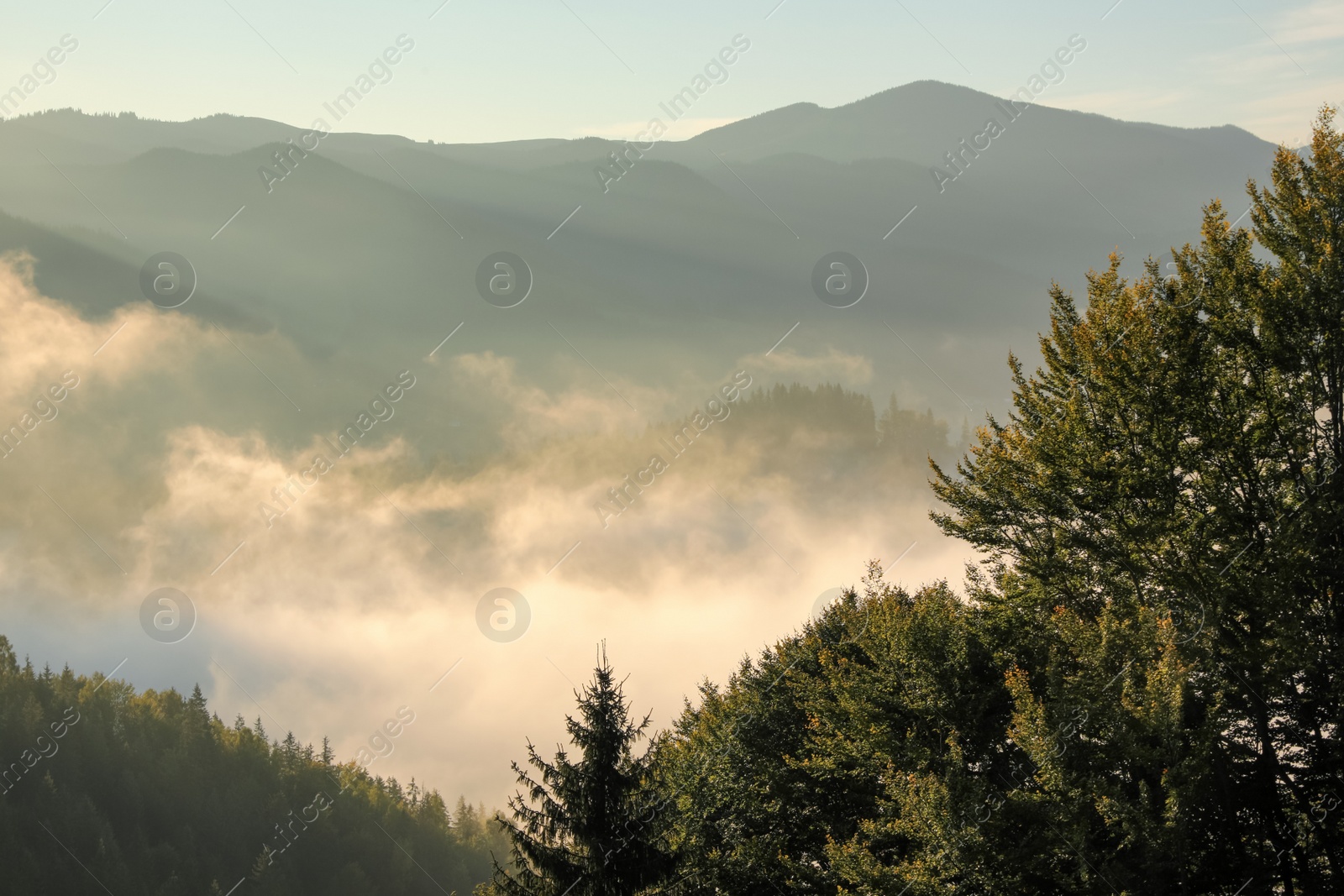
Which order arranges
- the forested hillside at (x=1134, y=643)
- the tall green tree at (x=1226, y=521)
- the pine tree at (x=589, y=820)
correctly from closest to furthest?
1. the forested hillside at (x=1134, y=643)
2. the tall green tree at (x=1226, y=521)
3. the pine tree at (x=589, y=820)

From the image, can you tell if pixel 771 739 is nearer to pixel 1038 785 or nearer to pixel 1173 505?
pixel 1038 785

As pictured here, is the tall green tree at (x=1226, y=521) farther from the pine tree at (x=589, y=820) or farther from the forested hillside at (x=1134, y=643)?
the pine tree at (x=589, y=820)

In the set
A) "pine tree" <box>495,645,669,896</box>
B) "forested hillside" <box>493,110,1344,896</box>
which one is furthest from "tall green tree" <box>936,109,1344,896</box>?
"pine tree" <box>495,645,669,896</box>

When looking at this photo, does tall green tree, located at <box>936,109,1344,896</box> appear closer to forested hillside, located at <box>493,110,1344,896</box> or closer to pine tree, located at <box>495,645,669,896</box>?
forested hillside, located at <box>493,110,1344,896</box>

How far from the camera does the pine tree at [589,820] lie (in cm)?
2670

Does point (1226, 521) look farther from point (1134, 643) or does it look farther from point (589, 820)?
point (589, 820)

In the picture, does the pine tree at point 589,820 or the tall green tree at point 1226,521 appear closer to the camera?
the tall green tree at point 1226,521

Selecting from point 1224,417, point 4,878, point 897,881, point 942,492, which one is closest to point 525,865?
point 897,881

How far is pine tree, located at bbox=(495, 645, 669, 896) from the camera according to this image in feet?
87.6

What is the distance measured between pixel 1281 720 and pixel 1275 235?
41.3 ft

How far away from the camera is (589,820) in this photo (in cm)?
2689

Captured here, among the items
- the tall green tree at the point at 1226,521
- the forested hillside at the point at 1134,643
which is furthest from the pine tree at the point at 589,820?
the tall green tree at the point at 1226,521

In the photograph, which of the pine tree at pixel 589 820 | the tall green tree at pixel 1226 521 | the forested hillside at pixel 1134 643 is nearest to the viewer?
the forested hillside at pixel 1134 643

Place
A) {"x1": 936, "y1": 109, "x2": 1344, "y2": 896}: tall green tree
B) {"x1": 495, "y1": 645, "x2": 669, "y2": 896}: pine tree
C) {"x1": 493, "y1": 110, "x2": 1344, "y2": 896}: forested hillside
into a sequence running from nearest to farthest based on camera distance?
1. {"x1": 493, "y1": 110, "x2": 1344, "y2": 896}: forested hillside
2. {"x1": 936, "y1": 109, "x2": 1344, "y2": 896}: tall green tree
3. {"x1": 495, "y1": 645, "x2": 669, "y2": 896}: pine tree
